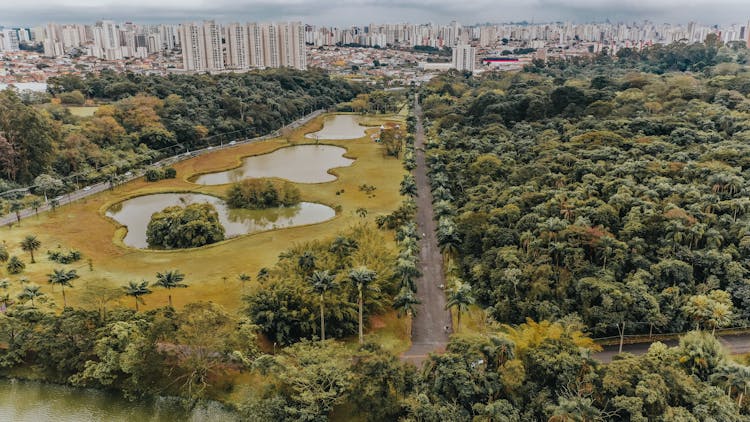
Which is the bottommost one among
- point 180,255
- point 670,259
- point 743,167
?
point 180,255

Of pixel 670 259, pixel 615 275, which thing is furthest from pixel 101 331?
pixel 670 259

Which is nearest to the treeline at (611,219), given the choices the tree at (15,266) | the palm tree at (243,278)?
the palm tree at (243,278)

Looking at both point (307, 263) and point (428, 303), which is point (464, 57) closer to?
point (428, 303)

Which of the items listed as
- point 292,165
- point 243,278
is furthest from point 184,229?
point 292,165

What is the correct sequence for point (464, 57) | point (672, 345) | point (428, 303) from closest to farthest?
point (672, 345), point (428, 303), point (464, 57)

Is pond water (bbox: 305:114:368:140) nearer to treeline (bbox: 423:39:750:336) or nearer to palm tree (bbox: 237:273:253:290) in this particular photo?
treeline (bbox: 423:39:750:336)

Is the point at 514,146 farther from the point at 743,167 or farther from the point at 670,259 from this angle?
the point at 670,259
